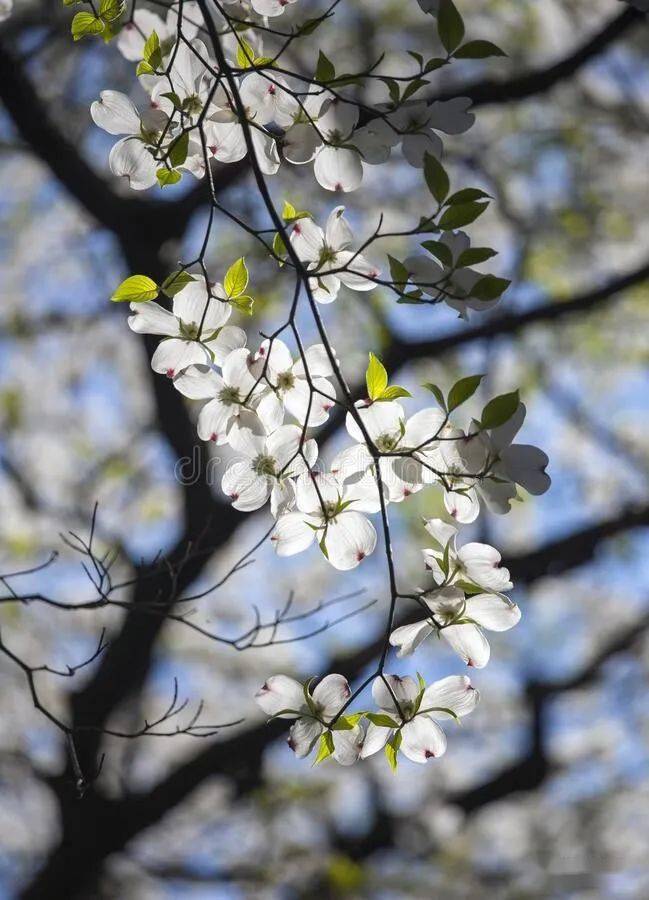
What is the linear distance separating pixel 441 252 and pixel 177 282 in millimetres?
194

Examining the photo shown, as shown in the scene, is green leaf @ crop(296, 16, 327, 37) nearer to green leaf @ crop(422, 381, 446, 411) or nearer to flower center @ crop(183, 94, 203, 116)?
flower center @ crop(183, 94, 203, 116)

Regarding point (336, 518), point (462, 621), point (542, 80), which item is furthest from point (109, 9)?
point (542, 80)

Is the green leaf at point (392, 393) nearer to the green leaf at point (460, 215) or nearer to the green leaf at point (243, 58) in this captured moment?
the green leaf at point (460, 215)

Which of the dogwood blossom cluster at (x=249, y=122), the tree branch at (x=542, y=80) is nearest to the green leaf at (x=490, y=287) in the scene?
the dogwood blossom cluster at (x=249, y=122)

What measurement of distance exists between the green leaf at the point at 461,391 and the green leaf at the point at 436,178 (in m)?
0.12

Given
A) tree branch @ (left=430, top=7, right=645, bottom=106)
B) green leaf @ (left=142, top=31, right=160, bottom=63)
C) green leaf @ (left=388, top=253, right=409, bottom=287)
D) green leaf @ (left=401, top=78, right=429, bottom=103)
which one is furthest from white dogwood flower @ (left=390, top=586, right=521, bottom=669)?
tree branch @ (left=430, top=7, right=645, bottom=106)

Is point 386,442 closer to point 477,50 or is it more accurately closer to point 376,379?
point 376,379

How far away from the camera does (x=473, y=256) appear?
55 cm

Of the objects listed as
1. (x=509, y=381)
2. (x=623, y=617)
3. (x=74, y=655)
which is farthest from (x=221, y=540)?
(x=623, y=617)

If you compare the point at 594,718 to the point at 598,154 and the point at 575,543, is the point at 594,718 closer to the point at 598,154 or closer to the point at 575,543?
the point at 575,543

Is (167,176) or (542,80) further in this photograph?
(542,80)

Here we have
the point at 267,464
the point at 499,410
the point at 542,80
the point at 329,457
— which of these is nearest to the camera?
the point at 499,410

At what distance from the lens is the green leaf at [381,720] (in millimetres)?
585

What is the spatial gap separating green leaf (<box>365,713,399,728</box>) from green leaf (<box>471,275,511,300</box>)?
0.29m
